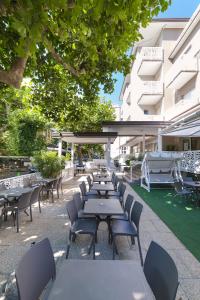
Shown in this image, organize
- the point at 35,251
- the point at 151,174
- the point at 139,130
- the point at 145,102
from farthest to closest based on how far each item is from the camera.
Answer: the point at 145,102 → the point at 139,130 → the point at 151,174 → the point at 35,251

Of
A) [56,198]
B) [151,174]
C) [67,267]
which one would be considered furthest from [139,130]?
[67,267]

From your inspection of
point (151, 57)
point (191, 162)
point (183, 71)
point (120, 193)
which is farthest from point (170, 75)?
point (120, 193)

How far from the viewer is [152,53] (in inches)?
832

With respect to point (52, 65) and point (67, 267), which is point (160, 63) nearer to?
point (52, 65)

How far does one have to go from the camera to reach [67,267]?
6.92ft

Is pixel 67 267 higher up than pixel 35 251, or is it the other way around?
pixel 35 251

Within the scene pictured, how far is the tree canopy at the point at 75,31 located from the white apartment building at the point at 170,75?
8.62 meters

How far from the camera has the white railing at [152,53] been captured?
68.8 ft

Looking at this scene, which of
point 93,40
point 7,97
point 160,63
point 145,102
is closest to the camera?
point 93,40

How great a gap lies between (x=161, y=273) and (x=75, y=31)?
4.24m

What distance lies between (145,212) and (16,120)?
12.7 meters

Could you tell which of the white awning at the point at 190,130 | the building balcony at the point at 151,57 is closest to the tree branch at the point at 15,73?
the white awning at the point at 190,130

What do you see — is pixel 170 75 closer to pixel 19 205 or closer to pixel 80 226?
pixel 19 205

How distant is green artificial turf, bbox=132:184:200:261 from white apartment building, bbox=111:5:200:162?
6416 mm
